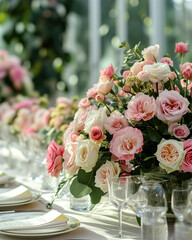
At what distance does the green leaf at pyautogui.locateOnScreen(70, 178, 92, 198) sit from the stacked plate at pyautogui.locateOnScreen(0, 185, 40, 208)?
22 cm

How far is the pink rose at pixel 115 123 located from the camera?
119cm

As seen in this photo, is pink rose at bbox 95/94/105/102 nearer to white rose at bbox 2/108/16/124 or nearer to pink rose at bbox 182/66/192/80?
pink rose at bbox 182/66/192/80

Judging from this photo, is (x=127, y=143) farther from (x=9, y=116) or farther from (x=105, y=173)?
(x=9, y=116)

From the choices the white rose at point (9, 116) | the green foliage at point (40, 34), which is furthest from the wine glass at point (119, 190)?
the green foliage at point (40, 34)

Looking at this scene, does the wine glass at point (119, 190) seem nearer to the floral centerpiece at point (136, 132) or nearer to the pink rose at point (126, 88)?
the floral centerpiece at point (136, 132)

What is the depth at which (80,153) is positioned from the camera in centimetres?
118

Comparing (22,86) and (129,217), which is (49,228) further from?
(22,86)

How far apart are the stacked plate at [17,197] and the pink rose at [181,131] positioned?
1.75ft

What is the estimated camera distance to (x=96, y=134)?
1164 mm

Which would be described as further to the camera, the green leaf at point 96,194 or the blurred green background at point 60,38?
the blurred green background at point 60,38

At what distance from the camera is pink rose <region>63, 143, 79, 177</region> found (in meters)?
1.23

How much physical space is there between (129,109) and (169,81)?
16 cm

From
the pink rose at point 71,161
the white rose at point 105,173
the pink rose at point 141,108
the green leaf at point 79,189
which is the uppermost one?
the pink rose at point 141,108

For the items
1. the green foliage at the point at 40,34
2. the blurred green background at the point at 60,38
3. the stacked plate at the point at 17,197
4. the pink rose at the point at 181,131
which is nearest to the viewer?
the pink rose at the point at 181,131
